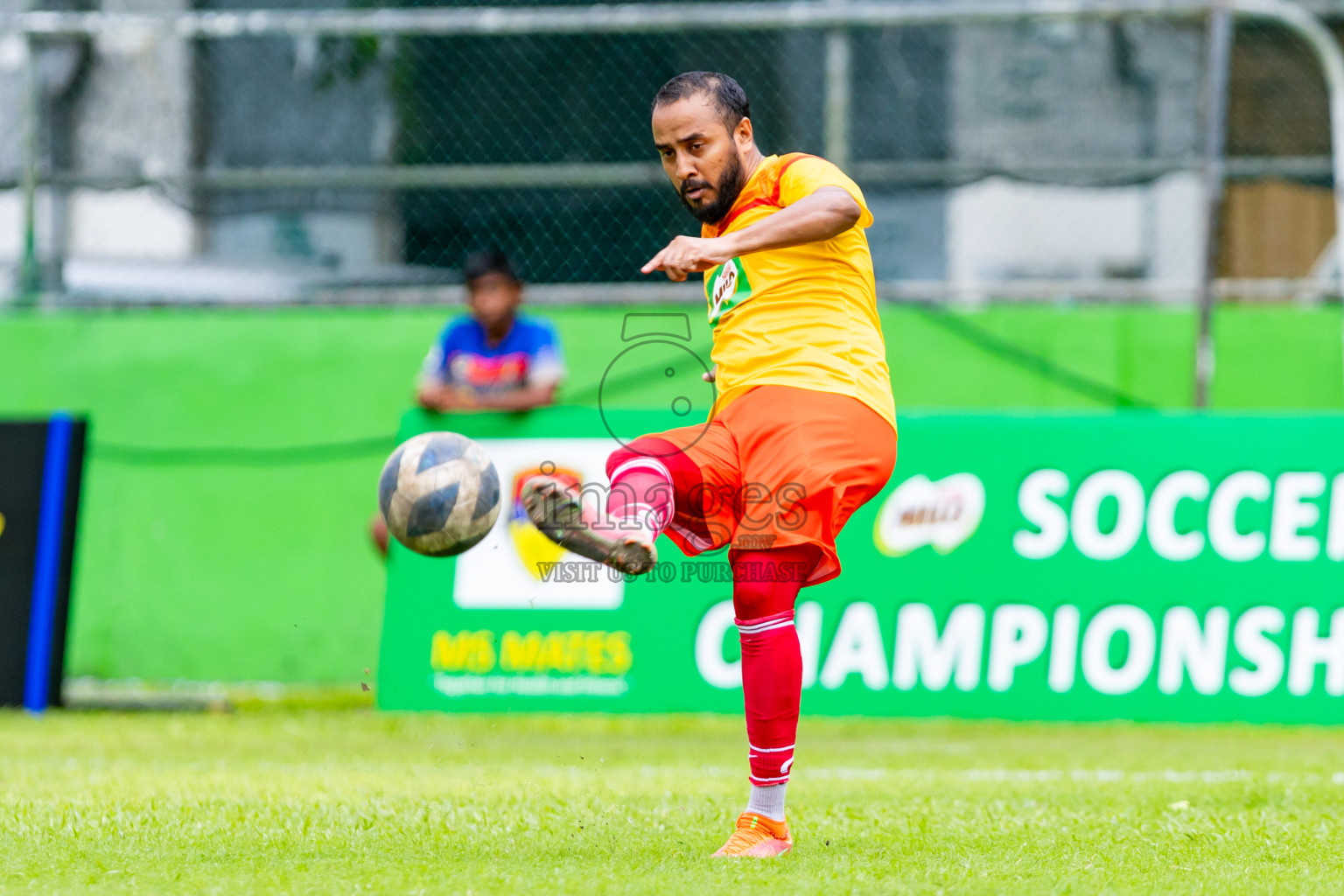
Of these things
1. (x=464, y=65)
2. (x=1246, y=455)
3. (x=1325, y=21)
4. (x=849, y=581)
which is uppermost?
(x=1325, y=21)

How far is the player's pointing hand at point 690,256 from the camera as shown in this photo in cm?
387

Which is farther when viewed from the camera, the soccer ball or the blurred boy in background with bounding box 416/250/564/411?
the blurred boy in background with bounding box 416/250/564/411

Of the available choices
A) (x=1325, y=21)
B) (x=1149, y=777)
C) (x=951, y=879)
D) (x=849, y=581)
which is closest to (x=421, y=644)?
(x=849, y=581)

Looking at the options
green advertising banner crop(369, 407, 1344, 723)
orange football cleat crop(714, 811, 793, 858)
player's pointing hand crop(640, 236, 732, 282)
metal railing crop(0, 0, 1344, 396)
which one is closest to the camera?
player's pointing hand crop(640, 236, 732, 282)

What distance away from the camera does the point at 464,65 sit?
10055mm

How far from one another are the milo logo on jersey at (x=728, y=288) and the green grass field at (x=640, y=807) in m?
1.43

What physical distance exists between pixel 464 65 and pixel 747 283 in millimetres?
6121

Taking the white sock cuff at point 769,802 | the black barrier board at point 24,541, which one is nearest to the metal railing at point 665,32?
the black barrier board at point 24,541

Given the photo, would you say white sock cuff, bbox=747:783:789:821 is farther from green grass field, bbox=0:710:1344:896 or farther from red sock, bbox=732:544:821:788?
green grass field, bbox=0:710:1344:896

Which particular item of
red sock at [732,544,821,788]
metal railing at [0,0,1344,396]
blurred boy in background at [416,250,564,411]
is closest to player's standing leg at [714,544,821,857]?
red sock at [732,544,821,788]

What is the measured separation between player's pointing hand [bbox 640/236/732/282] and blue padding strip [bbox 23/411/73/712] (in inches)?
213

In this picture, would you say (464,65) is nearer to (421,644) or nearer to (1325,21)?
(421,644)

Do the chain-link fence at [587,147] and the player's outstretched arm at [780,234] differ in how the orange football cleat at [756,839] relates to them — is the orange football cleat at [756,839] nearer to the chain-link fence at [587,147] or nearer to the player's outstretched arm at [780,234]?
the player's outstretched arm at [780,234]

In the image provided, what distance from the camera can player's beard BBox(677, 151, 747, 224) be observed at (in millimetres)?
4371
